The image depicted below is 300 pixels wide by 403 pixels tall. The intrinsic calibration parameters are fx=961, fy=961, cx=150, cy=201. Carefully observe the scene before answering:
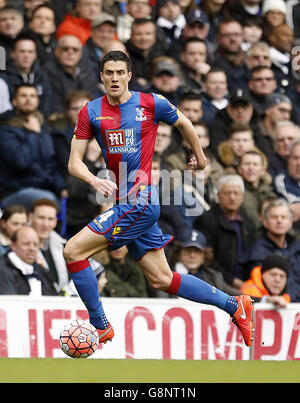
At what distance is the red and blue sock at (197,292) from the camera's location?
7957 millimetres

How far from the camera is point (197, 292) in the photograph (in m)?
7.98

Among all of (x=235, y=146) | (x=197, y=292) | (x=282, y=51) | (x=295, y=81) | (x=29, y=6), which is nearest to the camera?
(x=197, y=292)

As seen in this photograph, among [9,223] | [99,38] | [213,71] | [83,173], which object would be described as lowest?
[9,223]

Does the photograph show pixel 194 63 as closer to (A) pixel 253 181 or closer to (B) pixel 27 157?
(A) pixel 253 181

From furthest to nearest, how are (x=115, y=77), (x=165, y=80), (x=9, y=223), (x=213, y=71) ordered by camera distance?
(x=213, y=71) < (x=165, y=80) < (x=9, y=223) < (x=115, y=77)

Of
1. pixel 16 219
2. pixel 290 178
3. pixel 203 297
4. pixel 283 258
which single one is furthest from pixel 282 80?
pixel 203 297

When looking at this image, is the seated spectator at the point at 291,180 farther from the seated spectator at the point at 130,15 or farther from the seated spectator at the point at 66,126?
the seated spectator at the point at 130,15

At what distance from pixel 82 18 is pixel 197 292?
5608mm

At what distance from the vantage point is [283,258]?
10000 mm

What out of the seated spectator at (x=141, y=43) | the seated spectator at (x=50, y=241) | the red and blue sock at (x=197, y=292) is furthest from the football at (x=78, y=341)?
the seated spectator at (x=141, y=43)

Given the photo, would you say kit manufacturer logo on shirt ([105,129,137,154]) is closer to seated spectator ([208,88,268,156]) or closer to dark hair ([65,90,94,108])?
dark hair ([65,90,94,108])

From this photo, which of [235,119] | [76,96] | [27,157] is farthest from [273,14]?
[27,157]

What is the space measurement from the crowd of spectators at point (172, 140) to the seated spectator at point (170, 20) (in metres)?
0.02

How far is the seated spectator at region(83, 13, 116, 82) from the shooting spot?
12023 mm
